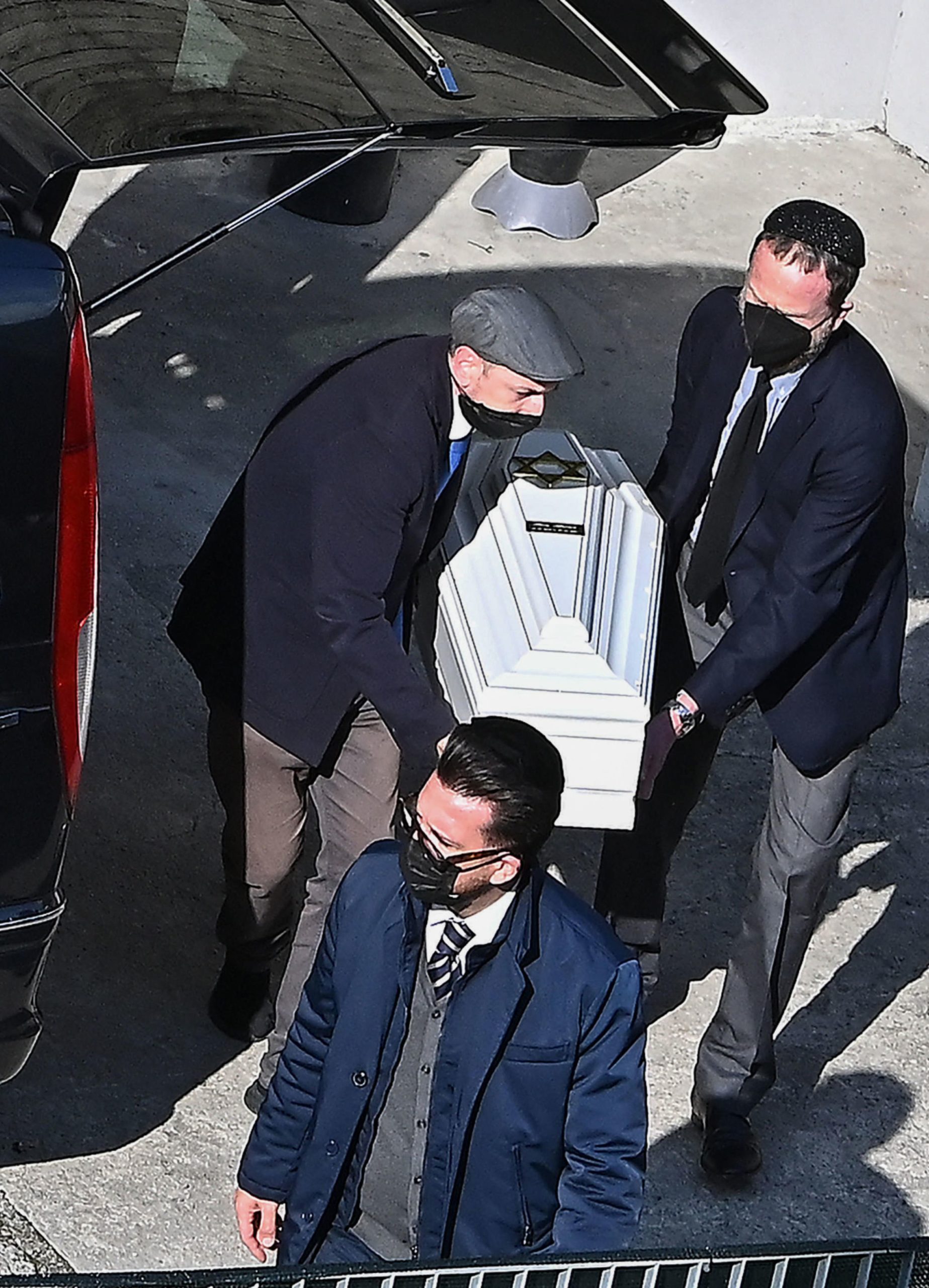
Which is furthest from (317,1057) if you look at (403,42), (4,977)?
(403,42)

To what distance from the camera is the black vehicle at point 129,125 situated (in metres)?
3.36

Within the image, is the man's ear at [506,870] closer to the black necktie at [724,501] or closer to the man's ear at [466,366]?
the man's ear at [466,366]

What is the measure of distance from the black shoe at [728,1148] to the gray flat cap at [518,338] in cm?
177

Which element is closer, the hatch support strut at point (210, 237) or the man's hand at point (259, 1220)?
the man's hand at point (259, 1220)

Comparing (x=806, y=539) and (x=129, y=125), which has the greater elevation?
(x=129, y=125)

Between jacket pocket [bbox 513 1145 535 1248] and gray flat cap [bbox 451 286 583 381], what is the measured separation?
149cm

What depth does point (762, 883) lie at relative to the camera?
4.49 m

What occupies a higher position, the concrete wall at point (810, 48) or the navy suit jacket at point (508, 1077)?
the navy suit jacket at point (508, 1077)

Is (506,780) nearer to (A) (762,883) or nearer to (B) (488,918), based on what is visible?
(B) (488,918)

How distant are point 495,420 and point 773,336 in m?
0.61

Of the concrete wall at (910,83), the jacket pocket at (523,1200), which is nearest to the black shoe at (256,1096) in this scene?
the jacket pocket at (523,1200)

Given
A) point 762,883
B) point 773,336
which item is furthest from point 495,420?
point 762,883

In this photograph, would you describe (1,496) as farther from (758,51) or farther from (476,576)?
(758,51)

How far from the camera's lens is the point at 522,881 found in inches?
121
